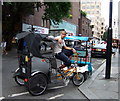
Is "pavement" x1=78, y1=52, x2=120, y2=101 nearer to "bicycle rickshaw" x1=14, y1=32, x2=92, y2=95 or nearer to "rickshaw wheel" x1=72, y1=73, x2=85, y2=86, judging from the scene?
"rickshaw wheel" x1=72, y1=73, x2=85, y2=86

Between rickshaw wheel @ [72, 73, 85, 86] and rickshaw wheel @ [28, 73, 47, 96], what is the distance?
1493 millimetres

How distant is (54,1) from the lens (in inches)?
717

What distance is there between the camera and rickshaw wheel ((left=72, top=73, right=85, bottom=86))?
6.14 meters

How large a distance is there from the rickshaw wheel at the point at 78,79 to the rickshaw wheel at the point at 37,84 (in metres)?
1.49

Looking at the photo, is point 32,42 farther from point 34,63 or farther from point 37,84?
point 37,84

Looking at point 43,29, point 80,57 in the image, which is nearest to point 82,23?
point 43,29

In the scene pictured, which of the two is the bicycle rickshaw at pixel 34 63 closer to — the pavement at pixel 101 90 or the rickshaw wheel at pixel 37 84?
the rickshaw wheel at pixel 37 84

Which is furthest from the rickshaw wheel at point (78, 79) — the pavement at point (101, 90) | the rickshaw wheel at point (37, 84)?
the rickshaw wheel at point (37, 84)

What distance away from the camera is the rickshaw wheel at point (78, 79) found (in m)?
6.14

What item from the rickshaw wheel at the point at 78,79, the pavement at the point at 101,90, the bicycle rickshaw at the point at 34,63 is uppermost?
the bicycle rickshaw at the point at 34,63

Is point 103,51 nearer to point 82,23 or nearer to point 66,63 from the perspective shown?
point 66,63

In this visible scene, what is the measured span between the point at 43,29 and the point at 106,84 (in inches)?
978

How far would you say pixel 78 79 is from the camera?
20.6ft

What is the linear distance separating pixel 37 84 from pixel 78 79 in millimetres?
1961
